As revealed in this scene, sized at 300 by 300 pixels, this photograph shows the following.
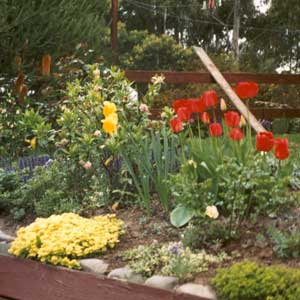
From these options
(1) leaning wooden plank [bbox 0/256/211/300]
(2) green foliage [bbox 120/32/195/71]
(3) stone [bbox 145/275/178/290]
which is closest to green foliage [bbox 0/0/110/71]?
(1) leaning wooden plank [bbox 0/256/211/300]

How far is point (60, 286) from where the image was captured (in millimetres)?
3812

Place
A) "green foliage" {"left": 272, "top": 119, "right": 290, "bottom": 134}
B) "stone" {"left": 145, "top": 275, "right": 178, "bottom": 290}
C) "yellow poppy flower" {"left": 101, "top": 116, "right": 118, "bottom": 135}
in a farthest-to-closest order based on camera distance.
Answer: "green foliage" {"left": 272, "top": 119, "right": 290, "bottom": 134}
"yellow poppy flower" {"left": 101, "top": 116, "right": 118, "bottom": 135}
"stone" {"left": 145, "top": 275, "right": 178, "bottom": 290}

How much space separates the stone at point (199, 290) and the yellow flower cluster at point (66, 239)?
780mm

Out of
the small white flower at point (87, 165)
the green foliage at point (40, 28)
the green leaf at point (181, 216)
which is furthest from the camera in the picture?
the green foliage at point (40, 28)

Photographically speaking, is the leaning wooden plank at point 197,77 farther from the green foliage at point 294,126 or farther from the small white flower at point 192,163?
the small white flower at point 192,163

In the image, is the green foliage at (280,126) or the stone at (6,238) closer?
the stone at (6,238)

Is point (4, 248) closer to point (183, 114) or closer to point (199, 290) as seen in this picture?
point (183, 114)

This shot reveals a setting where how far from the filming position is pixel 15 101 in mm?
6766

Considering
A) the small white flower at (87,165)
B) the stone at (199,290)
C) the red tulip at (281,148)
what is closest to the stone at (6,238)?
the small white flower at (87,165)

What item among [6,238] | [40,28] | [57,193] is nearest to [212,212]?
[57,193]

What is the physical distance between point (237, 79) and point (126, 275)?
7279 mm

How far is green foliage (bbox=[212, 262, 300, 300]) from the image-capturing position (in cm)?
301

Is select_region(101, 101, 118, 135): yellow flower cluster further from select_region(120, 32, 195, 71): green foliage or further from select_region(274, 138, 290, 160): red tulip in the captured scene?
select_region(120, 32, 195, 71): green foliage

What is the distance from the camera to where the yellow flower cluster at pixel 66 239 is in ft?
12.6
